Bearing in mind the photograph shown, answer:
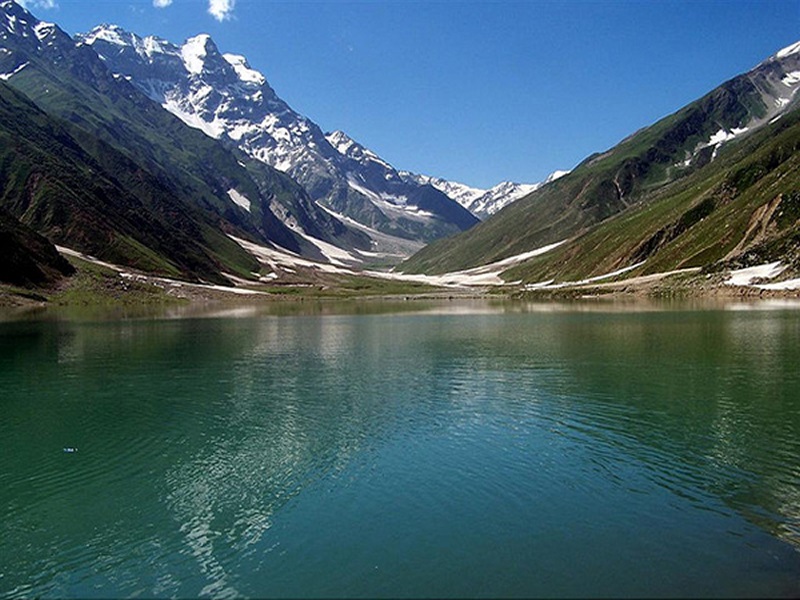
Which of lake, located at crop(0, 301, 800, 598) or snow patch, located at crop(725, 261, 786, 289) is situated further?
snow patch, located at crop(725, 261, 786, 289)

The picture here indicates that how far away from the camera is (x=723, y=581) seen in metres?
17.3

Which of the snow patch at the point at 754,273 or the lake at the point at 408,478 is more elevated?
the snow patch at the point at 754,273

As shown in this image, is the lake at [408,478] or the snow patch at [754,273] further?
the snow patch at [754,273]

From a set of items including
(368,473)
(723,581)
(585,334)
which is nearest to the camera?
(723,581)

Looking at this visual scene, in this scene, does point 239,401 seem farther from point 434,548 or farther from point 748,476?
point 748,476

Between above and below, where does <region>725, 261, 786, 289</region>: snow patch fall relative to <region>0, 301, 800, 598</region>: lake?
above

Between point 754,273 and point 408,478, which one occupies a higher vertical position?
point 754,273

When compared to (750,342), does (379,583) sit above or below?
below

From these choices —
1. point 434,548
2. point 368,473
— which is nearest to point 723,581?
point 434,548

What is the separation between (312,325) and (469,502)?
88.1m

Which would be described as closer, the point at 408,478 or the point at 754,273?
the point at 408,478

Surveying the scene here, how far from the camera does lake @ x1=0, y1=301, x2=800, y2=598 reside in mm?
18688

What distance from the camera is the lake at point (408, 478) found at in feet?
61.3

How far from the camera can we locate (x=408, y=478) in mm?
27172
